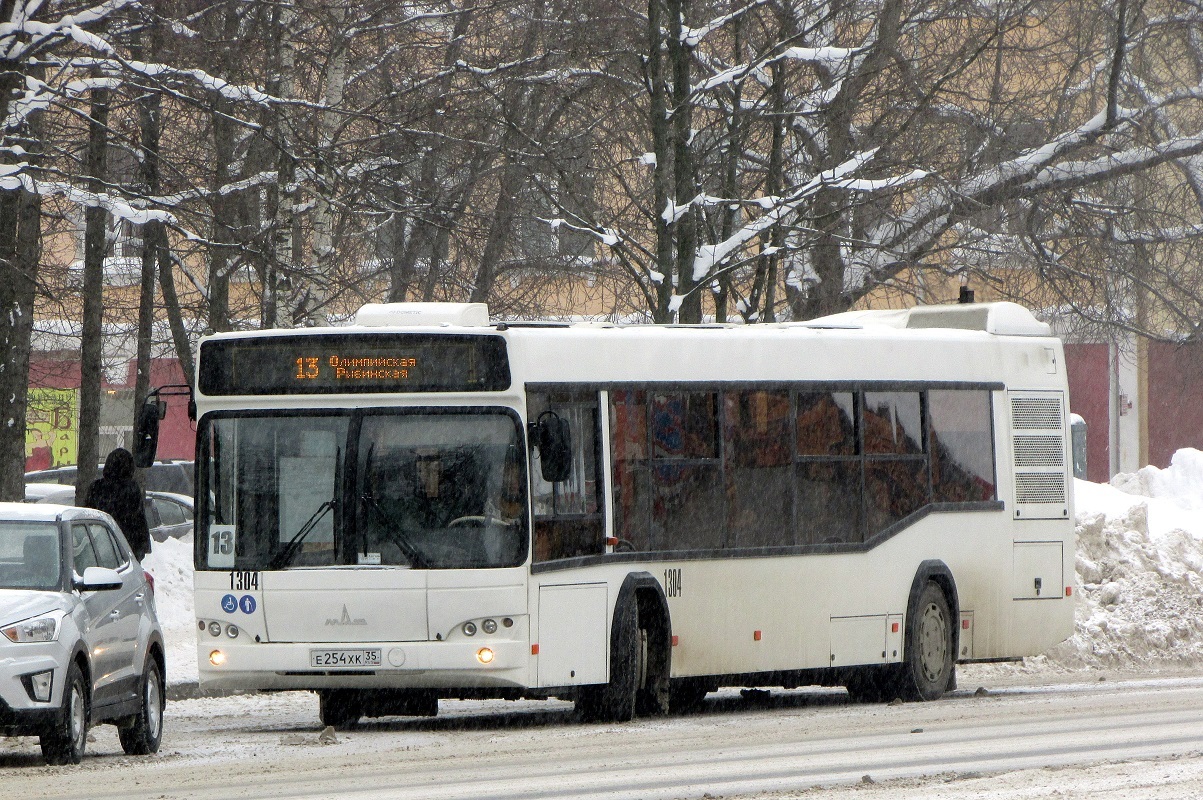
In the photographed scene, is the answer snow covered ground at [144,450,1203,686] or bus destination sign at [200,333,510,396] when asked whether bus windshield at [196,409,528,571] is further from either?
snow covered ground at [144,450,1203,686]

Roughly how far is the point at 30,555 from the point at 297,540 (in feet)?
5.60

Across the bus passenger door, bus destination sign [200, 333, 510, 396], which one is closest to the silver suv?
bus destination sign [200, 333, 510, 396]

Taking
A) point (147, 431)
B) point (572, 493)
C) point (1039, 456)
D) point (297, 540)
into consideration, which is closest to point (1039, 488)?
point (1039, 456)

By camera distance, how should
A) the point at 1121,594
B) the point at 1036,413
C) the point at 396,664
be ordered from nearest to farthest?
the point at 396,664 < the point at 1036,413 < the point at 1121,594

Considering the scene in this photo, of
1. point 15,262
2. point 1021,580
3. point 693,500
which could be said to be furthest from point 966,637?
point 15,262

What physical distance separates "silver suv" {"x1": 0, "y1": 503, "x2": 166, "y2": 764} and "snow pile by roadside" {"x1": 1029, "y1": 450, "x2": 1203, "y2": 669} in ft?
32.9

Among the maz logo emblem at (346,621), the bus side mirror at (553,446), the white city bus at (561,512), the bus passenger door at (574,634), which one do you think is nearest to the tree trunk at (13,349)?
the white city bus at (561,512)

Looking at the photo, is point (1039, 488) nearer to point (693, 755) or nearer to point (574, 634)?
point (574, 634)

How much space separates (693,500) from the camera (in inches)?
546

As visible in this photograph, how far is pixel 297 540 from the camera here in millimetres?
12766

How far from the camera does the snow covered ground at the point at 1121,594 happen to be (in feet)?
64.6

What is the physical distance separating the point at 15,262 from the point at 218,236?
73.3 inches

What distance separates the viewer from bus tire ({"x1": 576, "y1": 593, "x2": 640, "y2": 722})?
43.3 ft

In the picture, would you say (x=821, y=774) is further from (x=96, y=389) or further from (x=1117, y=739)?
(x=96, y=389)
